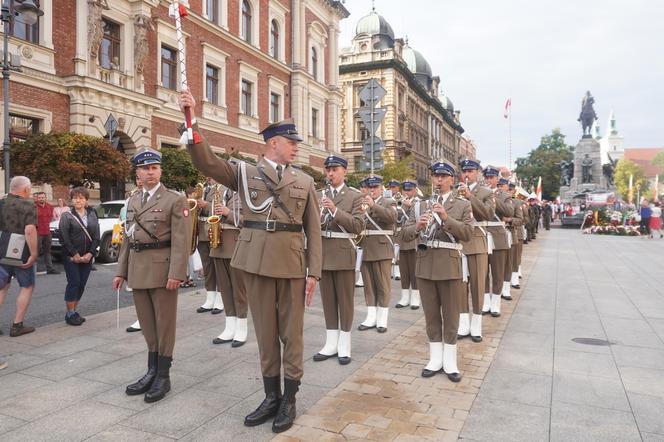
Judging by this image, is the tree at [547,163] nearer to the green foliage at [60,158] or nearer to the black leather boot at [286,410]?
the green foliage at [60,158]

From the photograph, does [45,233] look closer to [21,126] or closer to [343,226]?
[21,126]

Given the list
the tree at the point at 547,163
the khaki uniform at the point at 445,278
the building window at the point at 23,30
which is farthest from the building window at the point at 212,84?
the tree at the point at 547,163

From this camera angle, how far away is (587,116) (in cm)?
4647

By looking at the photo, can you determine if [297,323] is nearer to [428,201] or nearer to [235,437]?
[235,437]

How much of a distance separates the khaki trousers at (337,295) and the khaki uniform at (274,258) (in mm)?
1638

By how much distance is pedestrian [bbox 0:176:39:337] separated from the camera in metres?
6.12

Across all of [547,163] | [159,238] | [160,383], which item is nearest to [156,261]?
[159,238]

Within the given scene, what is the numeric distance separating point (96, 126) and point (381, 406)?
60.6ft

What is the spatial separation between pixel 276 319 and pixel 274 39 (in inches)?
1260

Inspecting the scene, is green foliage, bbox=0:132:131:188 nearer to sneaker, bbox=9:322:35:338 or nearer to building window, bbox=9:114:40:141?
building window, bbox=9:114:40:141

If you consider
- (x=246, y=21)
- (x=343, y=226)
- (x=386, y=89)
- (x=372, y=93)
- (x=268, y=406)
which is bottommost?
(x=268, y=406)

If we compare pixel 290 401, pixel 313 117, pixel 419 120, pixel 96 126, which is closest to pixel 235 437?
pixel 290 401

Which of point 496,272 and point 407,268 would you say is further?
point 407,268

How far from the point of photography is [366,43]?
2410 inches
